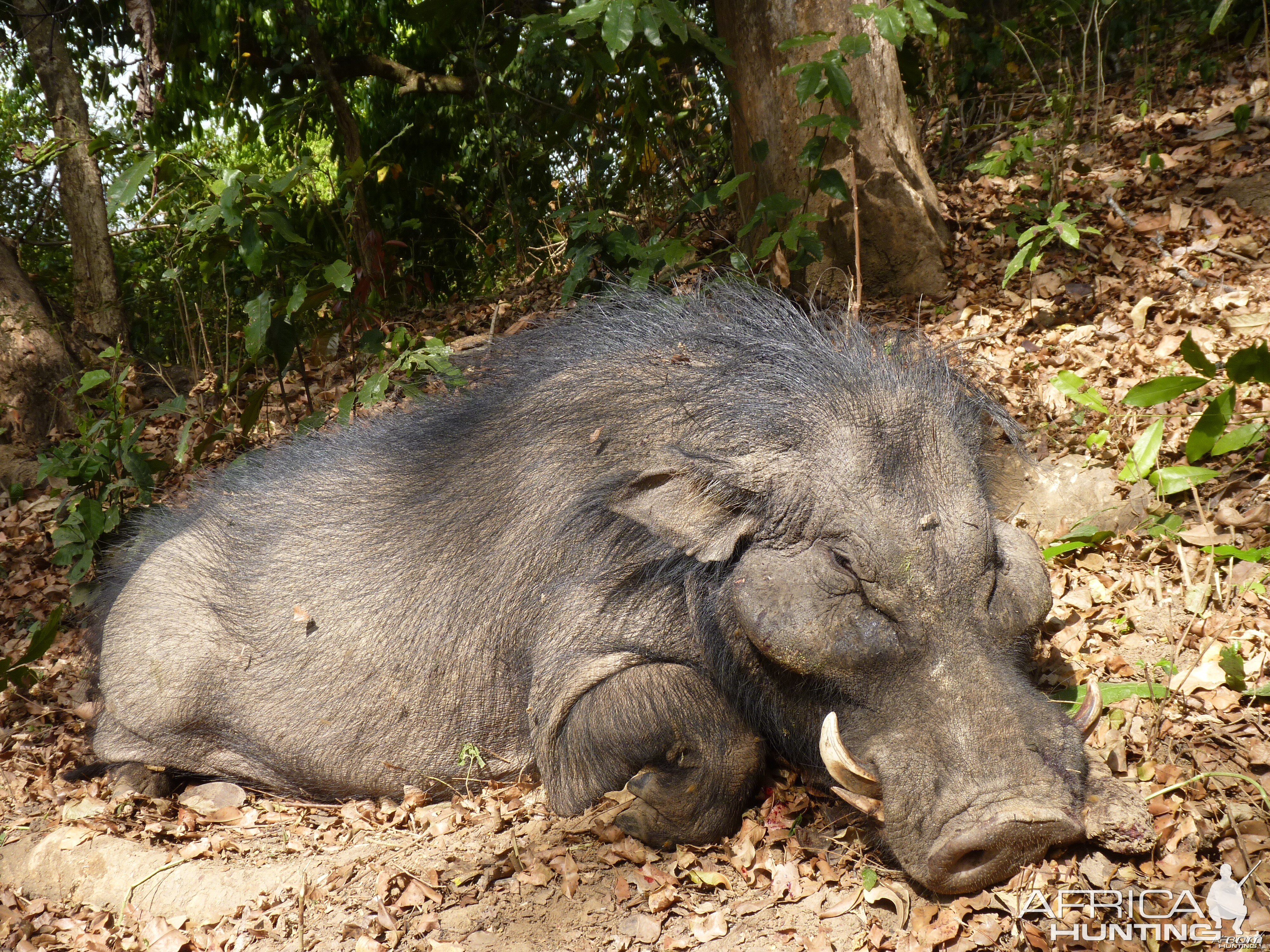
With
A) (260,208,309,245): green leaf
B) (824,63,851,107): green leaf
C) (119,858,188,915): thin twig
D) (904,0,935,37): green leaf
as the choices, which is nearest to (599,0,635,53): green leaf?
(824,63,851,107): green leaf

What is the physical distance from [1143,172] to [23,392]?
820cm

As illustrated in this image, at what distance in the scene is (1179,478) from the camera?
4113 mm

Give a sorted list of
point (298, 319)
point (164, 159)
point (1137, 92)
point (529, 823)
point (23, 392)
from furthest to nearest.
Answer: point (298, 319) → point (1137, 92) → point (23, 392) → point (164, 159) → point (529, 823)

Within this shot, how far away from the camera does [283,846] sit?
394cm

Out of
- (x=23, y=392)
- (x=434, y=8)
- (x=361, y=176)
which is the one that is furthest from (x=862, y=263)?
(x=23, y=392)

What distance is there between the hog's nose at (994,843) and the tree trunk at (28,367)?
719 cm

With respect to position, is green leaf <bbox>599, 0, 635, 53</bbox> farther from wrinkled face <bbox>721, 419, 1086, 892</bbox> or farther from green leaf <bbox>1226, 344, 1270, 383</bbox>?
green leaf <bbox>1226, 344, 1270, 383</bbox>

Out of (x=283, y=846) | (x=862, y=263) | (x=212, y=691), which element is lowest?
(x=283, y=846)

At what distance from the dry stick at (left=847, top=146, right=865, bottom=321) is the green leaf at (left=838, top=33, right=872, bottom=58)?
566 millimetres

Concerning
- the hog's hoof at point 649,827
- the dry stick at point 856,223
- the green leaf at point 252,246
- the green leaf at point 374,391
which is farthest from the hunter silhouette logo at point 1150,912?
the green leaf at point 252,246

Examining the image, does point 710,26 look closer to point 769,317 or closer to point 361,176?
point 361,176

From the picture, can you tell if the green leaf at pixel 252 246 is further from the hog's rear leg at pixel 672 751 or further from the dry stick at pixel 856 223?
the hog's rear leg at pixel 672 751

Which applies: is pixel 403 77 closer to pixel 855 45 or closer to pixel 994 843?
pixel 855 45

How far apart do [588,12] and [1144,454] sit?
3.04 m
